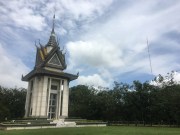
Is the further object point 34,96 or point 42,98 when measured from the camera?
point 34,96

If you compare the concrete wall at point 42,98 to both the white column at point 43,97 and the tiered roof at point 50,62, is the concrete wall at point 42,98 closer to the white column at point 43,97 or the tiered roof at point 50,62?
the white column at point 43,97

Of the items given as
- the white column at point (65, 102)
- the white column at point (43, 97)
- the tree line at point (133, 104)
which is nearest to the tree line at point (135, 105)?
the tree line at point (133, 104)

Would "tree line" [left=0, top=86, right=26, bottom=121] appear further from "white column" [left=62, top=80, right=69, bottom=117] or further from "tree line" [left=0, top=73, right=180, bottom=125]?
"white column" [left=62, top=80, right=69, bottom=117]

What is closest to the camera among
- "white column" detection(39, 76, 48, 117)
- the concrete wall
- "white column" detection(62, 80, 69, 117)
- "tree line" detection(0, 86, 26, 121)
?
"white column" detection(39, 76, 48, 117)

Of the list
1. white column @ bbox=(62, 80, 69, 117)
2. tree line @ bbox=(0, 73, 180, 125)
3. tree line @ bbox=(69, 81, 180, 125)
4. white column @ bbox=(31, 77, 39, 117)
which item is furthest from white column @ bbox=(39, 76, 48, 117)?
tree line @ bbox=(69, 81, 180, 125)

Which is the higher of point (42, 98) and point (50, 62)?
point (50, 62)

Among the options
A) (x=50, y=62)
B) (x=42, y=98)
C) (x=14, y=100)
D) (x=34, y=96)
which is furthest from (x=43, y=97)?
(x=14, y=100)

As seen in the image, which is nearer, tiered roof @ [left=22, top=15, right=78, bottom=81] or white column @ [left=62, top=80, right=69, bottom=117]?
tiered roof @ [left=22, top=15, right=78, bottom=81]

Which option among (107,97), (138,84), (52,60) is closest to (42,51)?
(52,60)

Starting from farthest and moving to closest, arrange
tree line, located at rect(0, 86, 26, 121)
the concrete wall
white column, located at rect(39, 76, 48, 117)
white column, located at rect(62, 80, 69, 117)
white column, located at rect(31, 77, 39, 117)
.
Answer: tree line, located at rect(0, 86, 26, 121) < white column, located at rect(62, 80, 69, 117) < white column, located at rect(31, 77, 39, 117) < the concrete wall < white column, located at rect(39, 76, 48, 117)

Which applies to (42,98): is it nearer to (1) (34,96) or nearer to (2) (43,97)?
(2) (43,97)

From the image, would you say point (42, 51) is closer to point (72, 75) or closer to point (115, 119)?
point (72, 75)

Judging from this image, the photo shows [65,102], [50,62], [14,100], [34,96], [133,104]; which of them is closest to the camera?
[34,96]

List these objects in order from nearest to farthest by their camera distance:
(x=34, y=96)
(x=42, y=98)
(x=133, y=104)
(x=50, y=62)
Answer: (x=42, y=98) < (x=34, y=96) < (x=50, y=62) < (x=133, y=104)
